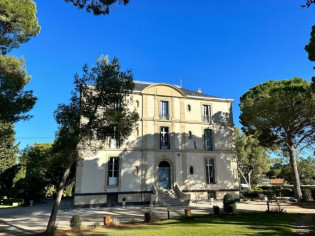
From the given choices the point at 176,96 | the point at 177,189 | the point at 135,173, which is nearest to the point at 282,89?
the point at 176,96

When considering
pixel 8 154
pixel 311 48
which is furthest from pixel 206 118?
pixel 8 154

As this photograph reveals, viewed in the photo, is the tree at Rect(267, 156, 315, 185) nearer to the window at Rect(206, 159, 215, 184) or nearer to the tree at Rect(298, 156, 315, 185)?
the tree at Rect(298, 156, 315, 185)

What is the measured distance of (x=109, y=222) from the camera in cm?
1226

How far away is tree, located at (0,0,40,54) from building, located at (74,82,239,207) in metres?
10.1

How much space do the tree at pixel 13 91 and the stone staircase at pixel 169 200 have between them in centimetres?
1240

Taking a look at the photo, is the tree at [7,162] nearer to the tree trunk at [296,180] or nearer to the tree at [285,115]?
the tree at [285,115]

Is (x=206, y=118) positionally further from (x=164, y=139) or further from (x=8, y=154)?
(x=8, y=154)

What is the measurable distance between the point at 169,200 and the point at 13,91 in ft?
47.5

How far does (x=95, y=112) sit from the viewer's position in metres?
12.3

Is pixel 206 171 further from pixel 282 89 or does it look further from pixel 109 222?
pixel 109 222

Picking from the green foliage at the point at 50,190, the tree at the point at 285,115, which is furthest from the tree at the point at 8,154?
the tree at the point at 285,115

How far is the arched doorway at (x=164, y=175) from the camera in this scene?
72.9 ft

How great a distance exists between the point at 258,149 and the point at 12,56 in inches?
1460

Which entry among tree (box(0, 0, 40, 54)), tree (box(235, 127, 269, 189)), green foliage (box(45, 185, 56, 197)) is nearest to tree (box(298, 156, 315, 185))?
tree (box(235, 127, 269, 189))
